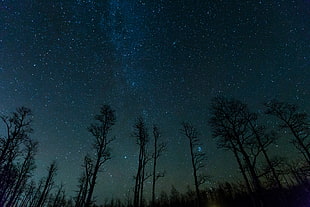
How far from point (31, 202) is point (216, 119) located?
166ft

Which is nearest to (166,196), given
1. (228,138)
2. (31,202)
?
(31,202)

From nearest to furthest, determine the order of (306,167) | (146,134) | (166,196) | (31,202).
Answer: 1. (306,167)
2. (146,134)
3. (31,202)
4. (166,196)

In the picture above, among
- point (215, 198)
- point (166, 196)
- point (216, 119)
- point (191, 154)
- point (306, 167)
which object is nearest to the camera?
point (306, 167)

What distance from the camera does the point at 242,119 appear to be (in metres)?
13.4

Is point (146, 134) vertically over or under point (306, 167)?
over

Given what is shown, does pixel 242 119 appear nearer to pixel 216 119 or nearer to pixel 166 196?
pixel 216 119

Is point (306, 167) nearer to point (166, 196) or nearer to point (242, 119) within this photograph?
point (242, 119)

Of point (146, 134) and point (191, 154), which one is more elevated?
point (146, 134)

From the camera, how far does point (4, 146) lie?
15.7 m

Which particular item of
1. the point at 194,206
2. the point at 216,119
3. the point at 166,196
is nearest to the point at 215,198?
the point at 194,206

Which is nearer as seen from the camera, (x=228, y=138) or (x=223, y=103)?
(x=228, y=138)

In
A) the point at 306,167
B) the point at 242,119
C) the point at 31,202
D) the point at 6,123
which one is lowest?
the point at 306,167

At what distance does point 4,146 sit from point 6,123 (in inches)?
92.6

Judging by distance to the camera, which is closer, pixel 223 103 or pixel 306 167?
pixel 306 167
